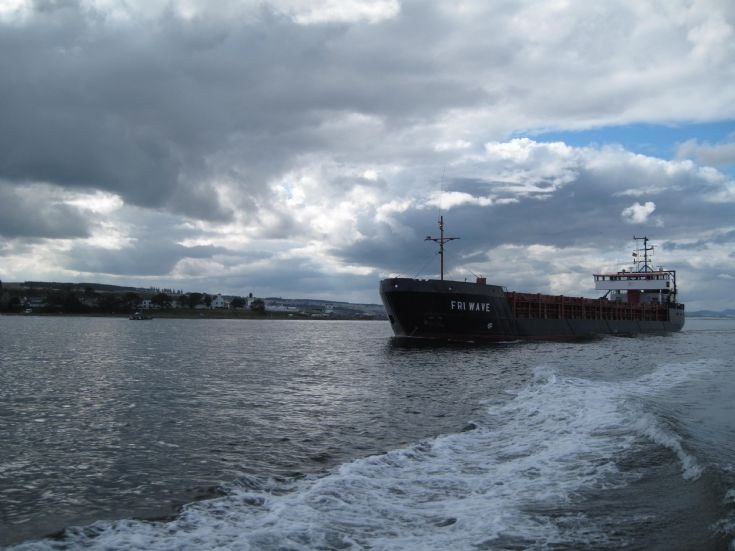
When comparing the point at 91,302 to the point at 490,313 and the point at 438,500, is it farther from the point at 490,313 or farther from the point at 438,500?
the point at 438,500

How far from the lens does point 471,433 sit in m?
13.0

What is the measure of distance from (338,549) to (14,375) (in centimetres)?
2349

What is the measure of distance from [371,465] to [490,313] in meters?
35.1

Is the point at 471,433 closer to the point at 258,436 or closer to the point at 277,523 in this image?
the point at 258,436

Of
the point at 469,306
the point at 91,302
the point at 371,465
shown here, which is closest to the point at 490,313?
the point at 469,306

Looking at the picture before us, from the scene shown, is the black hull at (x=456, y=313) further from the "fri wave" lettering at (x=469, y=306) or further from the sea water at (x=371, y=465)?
the sea water at (x=371, y=465)

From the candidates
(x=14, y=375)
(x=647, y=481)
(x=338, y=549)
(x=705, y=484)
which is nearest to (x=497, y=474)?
(x=647, y=481)

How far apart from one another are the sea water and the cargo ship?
19443 millimetres

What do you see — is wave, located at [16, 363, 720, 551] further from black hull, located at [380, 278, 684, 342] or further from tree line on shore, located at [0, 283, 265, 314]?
tree line on shore, located at [0, 283, 265, 314]

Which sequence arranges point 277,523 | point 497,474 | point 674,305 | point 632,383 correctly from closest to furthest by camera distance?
1. point 277,523
2. point 497,474
3. point 632,383
4. point 674,305

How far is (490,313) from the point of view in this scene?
1720 inches

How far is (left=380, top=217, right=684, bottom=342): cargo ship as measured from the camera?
41219 millimetres

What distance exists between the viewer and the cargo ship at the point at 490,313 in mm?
41219

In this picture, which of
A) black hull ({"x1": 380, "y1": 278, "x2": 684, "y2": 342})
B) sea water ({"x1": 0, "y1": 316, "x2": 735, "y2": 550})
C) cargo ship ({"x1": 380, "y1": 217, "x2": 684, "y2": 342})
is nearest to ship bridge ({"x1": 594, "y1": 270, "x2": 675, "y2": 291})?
cargo ship ({"x1": 380, "y1": 217, "x2": 684, "y2": 342})
